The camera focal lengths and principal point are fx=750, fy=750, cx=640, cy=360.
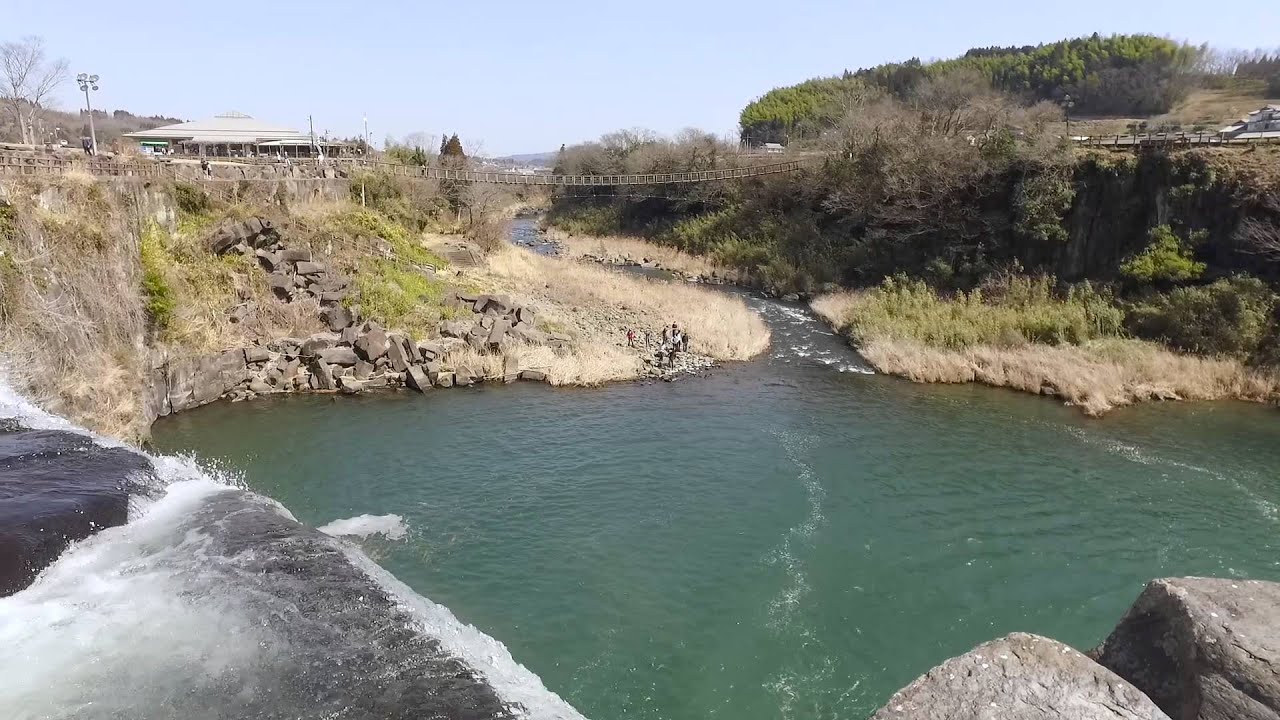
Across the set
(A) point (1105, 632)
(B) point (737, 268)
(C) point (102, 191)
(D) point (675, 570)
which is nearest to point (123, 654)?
(D) point (675, 570)

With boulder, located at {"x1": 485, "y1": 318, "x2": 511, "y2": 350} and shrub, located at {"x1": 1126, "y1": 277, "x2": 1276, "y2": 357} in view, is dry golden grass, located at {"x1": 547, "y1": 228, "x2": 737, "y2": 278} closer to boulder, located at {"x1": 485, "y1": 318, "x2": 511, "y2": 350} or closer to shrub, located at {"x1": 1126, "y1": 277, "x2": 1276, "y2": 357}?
boulder, located at {"x1": 485, "y1": 318, "x2": 511, "y2": 350}

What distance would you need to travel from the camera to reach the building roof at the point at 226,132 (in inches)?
1778

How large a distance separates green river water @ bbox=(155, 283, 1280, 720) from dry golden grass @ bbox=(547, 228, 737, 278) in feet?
79.9

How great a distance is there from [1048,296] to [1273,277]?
676 centimetres

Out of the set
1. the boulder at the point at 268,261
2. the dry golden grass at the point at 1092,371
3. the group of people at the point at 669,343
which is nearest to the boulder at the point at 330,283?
the boulder at the point at 268,261

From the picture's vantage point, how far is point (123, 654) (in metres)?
8.16

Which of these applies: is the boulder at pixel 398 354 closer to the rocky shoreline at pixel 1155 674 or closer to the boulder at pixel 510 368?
the boulder at pixel 510 368

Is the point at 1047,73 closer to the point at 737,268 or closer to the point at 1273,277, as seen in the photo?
the point at 737,268

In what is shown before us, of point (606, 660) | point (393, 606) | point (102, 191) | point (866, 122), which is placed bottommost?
point (606, 660)

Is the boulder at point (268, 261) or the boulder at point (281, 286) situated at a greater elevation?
the boulder at point (268, 261)

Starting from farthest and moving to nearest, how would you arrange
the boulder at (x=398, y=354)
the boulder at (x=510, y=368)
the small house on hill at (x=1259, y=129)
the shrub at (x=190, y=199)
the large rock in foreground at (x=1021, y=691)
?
the small house on hill at (x=1259, y=129)
the shrub at (x=190, y=199)
the boulder at (x=510, y=368)
the boulder at (x=398, y=354)
the large rock in foreground at (x=1021, y=691)

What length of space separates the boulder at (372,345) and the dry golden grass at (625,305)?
7.29m

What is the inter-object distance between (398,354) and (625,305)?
12407 mm

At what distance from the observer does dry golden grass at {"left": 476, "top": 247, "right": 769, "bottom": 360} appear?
95.5 ft
